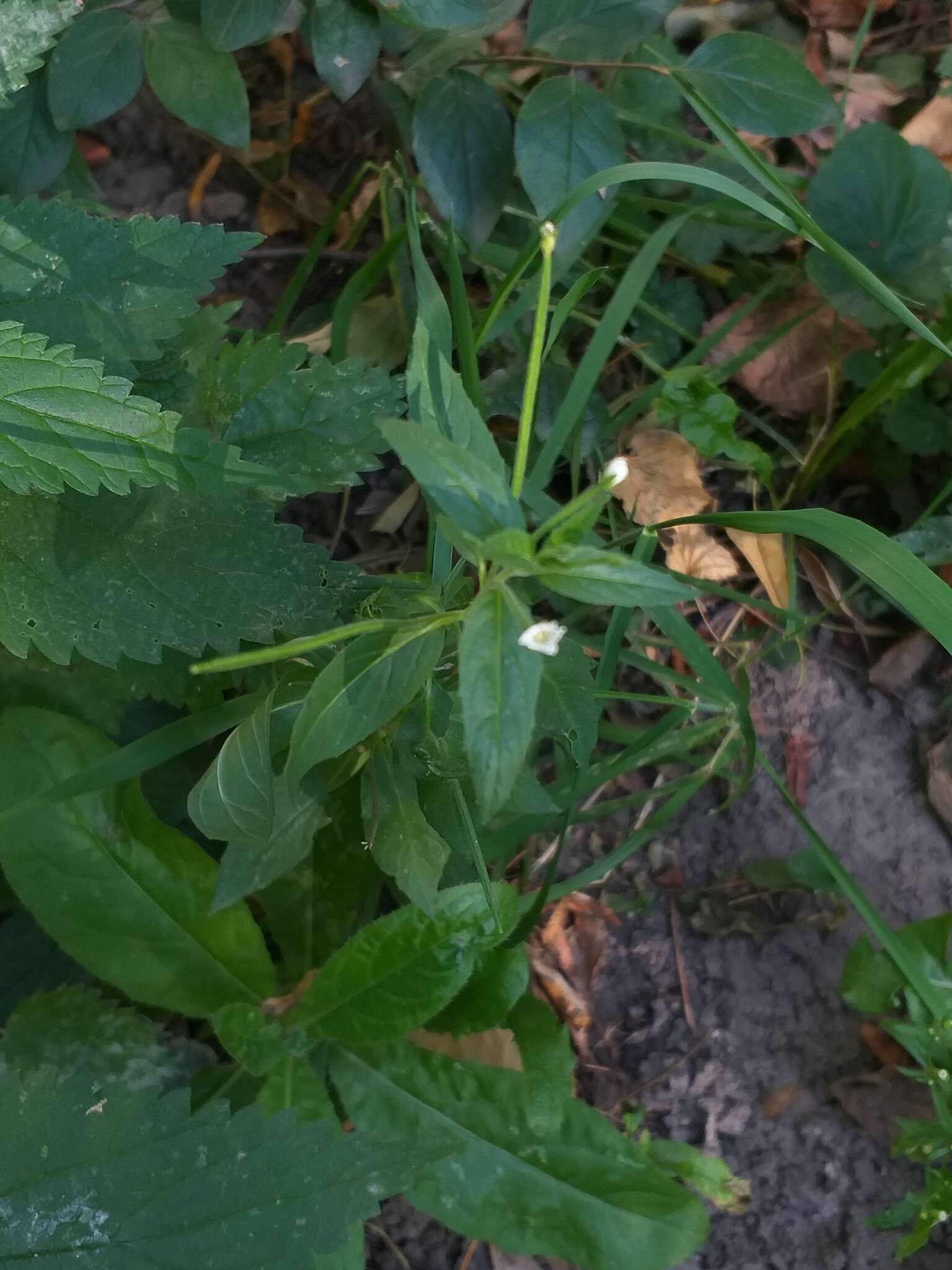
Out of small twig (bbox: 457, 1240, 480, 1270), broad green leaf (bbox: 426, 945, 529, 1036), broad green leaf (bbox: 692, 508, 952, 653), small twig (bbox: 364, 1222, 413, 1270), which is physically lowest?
small twig (bbox: 457, 1240, 480, 1270)

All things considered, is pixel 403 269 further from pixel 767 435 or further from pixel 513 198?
pixel 767 435

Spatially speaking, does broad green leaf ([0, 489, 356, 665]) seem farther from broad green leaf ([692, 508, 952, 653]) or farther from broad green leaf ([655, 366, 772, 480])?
broad green leaf ([655, 366, 772, 480])

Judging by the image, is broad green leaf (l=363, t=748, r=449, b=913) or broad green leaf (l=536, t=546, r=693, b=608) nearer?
broad green leaf (l=536, t=546, r=693, b=608)

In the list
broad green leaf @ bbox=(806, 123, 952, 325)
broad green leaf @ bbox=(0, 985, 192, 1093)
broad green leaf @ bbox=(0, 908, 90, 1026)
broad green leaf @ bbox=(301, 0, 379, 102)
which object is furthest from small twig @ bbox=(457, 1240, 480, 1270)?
broad green leaf @ bbox=(301, 0, 379, 102)

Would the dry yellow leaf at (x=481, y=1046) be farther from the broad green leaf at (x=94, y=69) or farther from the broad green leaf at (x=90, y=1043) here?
the broad green leaf at (x=94, y=69)

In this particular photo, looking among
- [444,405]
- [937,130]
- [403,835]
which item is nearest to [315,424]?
[444,405]

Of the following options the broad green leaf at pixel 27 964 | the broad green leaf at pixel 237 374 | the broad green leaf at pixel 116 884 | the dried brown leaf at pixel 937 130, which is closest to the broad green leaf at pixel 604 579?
the broad green leaf at pixel 237 374
